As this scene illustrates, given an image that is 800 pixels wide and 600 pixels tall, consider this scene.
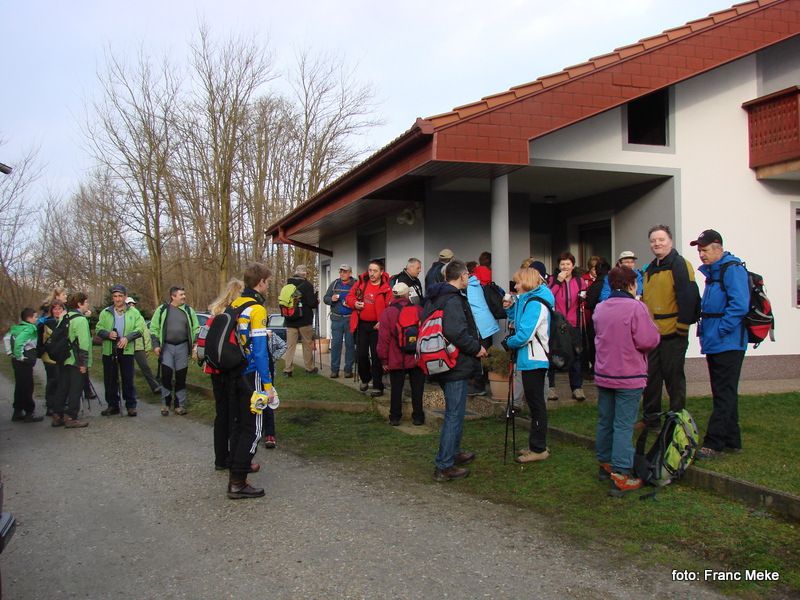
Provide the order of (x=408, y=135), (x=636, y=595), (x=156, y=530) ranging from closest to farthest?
(x=636, y=595) < (x=156, y=530) < (x=408, y=135)

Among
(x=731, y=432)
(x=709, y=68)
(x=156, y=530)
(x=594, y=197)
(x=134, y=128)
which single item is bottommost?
(x=156, y=530)

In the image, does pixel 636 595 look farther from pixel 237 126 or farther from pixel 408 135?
pixel 237 126

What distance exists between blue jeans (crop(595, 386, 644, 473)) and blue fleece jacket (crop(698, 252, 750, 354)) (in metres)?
1.03

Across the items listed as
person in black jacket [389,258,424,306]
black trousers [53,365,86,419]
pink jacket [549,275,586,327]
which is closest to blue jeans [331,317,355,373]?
person in black jacket [389,258,424,306]

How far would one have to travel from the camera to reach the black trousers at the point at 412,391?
809 centimetres

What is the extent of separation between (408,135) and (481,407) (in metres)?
3.63

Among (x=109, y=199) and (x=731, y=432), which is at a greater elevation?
(x=109, y=199)

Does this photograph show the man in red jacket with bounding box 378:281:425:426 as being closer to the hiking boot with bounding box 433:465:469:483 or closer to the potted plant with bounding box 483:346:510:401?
the potted plant with bounding box 483:346:510:401

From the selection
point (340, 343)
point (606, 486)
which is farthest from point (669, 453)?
point (340, 343)

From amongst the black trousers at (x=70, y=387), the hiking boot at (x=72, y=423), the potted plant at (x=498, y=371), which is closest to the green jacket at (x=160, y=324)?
the black trousers at (x=70, y=387)

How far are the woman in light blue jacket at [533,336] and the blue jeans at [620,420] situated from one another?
0.73 meters

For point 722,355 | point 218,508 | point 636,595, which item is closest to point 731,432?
point 722,355

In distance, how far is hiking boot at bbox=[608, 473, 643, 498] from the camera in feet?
17.5

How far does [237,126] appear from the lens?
2658cm
